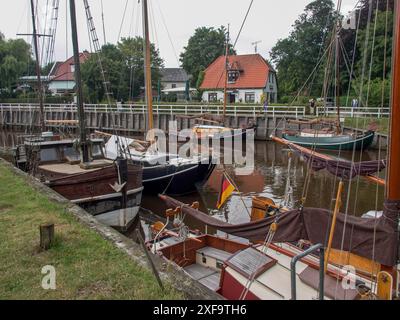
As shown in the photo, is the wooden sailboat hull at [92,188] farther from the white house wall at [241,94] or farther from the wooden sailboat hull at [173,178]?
the white house wall at [241,94]

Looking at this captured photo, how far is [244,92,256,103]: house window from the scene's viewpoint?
4512 centimetres

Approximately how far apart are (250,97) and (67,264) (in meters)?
42.3

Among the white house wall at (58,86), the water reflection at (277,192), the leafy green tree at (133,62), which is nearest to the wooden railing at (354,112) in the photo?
the water reflection at (277,192)

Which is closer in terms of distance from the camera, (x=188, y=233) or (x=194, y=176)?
(x=188, y=233)

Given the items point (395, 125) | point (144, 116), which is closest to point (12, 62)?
point (144, 116)

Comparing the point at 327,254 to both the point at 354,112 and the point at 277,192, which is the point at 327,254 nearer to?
the point at 277,192

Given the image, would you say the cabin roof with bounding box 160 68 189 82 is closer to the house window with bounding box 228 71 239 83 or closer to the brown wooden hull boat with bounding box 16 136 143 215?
the house window with bounding box 228 71 239 83

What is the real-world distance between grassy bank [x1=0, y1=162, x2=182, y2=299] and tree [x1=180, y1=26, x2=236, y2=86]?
5285 cm

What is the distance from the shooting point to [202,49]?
58.5 metres

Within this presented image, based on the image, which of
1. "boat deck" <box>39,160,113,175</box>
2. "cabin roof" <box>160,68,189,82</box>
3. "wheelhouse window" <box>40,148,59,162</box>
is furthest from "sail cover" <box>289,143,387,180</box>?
"cabin roof" <box>160,68,189,82</box>

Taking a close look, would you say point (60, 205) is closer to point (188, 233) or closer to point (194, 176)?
point (188, 233)
